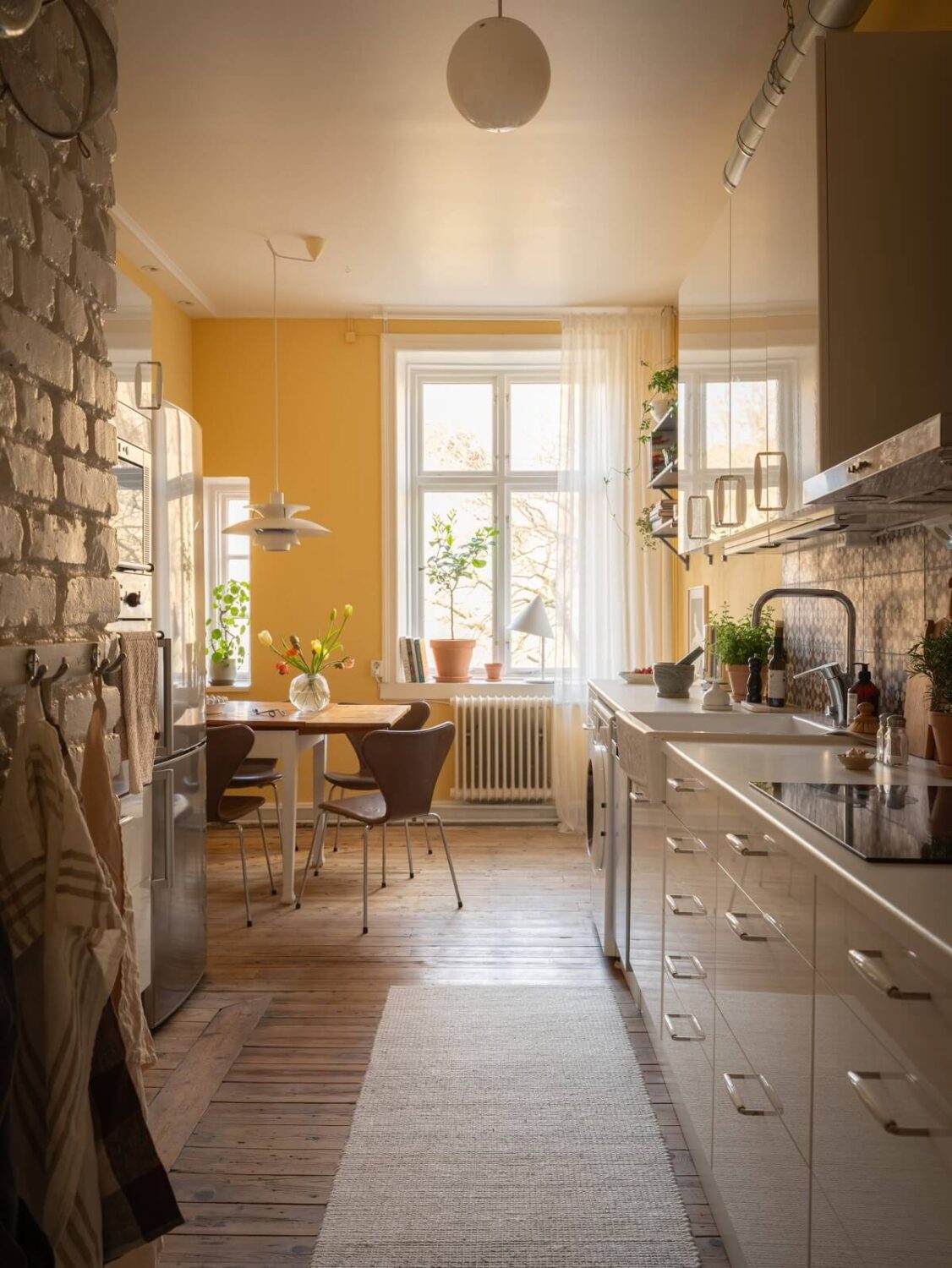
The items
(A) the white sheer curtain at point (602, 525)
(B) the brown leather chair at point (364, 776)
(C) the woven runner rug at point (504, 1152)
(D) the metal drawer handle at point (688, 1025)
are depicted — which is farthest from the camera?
(A) the white sheer curtain at point (602, 525)

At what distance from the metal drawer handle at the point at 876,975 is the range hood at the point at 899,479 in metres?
0.74

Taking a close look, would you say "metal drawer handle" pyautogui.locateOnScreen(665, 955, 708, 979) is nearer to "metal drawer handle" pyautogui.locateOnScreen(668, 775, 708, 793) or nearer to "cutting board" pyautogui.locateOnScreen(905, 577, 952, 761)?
"metal drawer handle" pyautogui.locateOnScreen(668, 775, 708, 793)

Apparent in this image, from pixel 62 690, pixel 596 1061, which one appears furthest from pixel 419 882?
pixel 62 690

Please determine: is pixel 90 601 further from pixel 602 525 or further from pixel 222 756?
pixel 602 525

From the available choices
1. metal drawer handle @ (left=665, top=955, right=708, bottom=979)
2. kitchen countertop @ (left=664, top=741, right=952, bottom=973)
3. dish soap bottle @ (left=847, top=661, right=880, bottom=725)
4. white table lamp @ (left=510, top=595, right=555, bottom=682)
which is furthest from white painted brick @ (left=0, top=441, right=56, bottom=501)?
white table lamp @ (left=510, top=595, right=555, bottom=682)

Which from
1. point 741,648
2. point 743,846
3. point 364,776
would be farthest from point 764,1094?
point 364,776

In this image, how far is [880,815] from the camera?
1516mm

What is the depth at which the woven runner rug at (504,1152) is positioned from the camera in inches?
74.4

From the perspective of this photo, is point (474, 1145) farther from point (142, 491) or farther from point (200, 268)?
point (200, 268)

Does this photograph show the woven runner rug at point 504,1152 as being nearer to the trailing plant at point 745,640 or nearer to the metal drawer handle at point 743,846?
the metal drawer handle at point 743,846

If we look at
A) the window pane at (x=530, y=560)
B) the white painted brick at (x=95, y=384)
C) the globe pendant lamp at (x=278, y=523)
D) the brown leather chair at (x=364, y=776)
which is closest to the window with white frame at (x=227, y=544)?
the globe pendant lamp at (x=278, y=523)

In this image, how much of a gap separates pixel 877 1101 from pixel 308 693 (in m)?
3.88

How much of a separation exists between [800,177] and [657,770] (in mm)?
1497

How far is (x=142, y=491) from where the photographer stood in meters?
2.81
